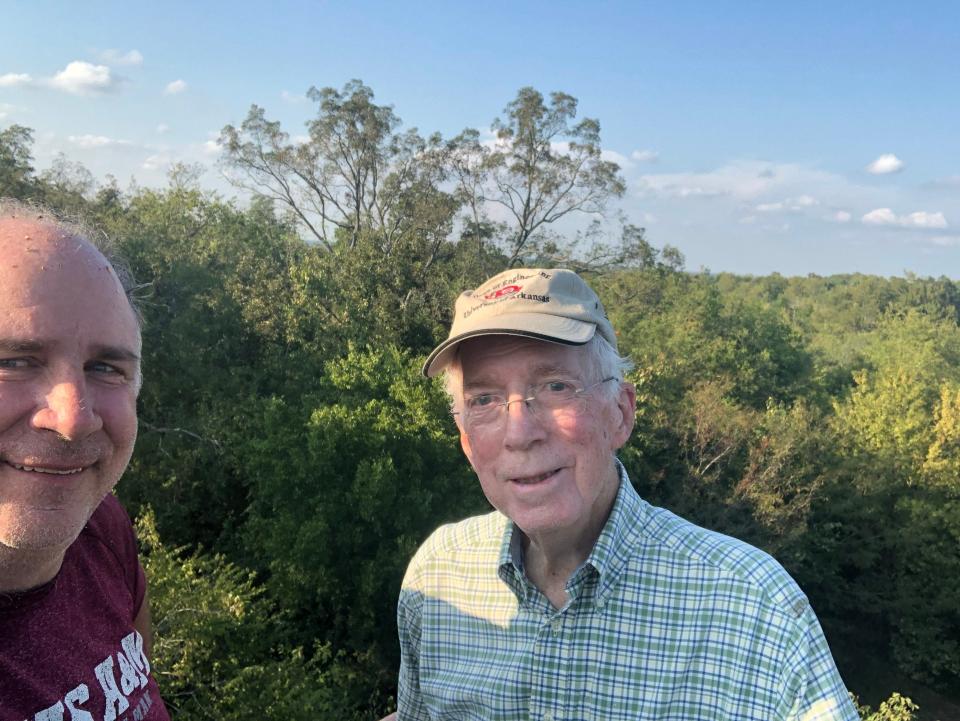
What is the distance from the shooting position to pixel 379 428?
1609 cm

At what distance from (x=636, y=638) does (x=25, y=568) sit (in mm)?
1680

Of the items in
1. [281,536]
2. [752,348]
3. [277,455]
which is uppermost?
[752,348]

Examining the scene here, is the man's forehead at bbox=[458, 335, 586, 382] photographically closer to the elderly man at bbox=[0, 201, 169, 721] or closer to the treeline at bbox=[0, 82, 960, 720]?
the elderly man at bbox=[0, 201, 169, 721]

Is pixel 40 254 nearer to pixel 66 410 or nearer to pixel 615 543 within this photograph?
pixel 66 410

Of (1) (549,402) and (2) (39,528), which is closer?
(2) (39,528)

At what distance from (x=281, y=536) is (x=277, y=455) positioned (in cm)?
201

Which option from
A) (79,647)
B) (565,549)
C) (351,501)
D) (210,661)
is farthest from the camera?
(351,501)

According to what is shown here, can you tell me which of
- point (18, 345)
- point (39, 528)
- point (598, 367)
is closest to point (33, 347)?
point (18, 345)

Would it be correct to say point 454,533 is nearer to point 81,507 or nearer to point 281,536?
point 81,507

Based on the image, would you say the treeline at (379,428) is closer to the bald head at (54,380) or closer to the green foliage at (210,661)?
the green foliage at (210,661)

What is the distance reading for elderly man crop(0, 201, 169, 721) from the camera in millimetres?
1479

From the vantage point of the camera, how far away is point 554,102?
29469mm

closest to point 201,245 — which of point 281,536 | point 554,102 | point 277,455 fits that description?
point 277,455

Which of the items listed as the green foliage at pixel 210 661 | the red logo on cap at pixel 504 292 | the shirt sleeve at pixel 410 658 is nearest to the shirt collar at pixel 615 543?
the red logo on cap at pixel 504 292
